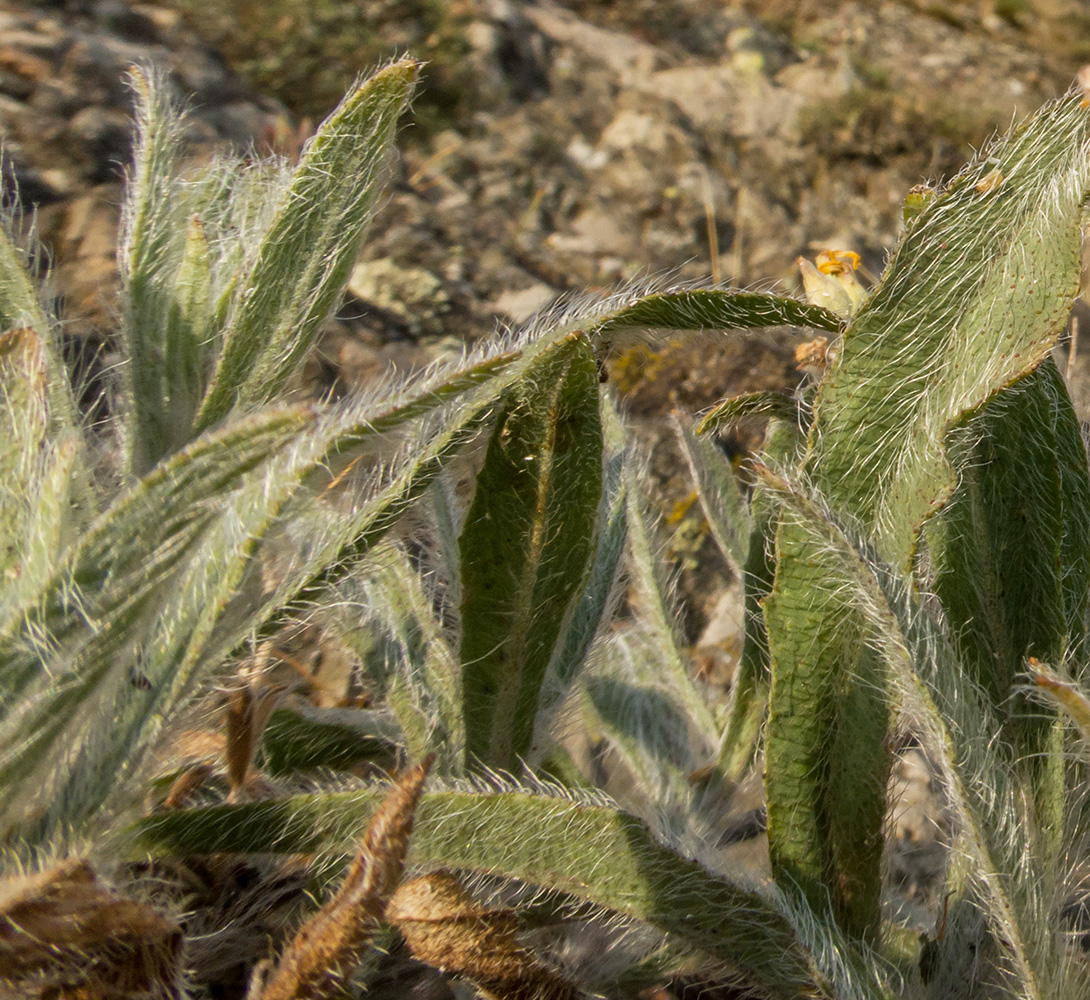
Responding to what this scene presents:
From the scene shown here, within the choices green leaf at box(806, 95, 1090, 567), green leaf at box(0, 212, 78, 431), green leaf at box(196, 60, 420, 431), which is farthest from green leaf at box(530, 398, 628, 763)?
green leaf at box(0, 212, 78, 431)

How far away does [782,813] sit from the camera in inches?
41.8

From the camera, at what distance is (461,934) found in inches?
37.3

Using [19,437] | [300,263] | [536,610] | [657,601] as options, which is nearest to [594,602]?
[536,610]

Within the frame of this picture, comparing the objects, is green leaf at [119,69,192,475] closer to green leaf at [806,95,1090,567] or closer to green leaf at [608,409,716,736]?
green leaf at [608,409,716,736]

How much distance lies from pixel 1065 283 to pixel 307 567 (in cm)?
70

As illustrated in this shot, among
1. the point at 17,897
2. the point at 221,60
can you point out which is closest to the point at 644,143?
the point at 221,60

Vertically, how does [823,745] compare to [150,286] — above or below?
below

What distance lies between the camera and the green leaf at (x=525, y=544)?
1.01 meters

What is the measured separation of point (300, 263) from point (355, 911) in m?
0.75

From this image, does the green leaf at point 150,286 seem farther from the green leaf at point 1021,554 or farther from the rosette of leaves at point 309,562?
the green leaf at point 1021,554

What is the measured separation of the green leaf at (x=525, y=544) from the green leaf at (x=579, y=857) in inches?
6.4

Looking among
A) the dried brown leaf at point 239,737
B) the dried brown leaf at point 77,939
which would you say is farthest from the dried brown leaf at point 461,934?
the dried brown leaf at point 239,737

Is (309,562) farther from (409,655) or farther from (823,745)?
(823,745)

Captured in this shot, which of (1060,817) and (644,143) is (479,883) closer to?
(1060,817)
